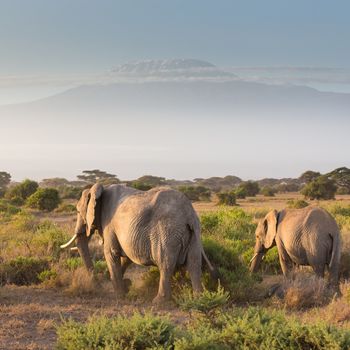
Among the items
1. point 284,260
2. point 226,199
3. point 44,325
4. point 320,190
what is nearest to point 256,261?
point 284,260

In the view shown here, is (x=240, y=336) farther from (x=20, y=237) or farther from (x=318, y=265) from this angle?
(x=20, y=237)

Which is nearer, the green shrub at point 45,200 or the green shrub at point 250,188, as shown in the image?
the green shrub at point 45,200

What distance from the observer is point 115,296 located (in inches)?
423

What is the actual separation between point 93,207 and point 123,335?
4.92m

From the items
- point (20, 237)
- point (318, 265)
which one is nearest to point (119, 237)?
point (318, 265)

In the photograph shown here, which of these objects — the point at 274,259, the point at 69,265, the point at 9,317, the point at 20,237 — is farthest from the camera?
the point at 20,237

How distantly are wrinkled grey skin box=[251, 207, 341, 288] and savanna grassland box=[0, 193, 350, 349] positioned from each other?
0.41 m

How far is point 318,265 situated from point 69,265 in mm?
5082

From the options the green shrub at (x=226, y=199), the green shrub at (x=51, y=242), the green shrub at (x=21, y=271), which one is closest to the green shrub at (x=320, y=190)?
the green shrub at (x=226, y=199)

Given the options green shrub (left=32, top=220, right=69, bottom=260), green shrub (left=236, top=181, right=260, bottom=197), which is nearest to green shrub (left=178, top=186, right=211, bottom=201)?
green shrub (left=236, top=181, right=260, bottom=197)

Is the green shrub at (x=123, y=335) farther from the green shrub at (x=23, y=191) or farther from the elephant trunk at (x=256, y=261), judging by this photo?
the green shrub at (x=23, y=191)

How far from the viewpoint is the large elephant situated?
391 inches

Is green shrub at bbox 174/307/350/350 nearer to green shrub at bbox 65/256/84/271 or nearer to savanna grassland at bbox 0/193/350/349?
savanna grassland at bbox 0/193/350/349

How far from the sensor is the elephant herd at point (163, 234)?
9961 mm
